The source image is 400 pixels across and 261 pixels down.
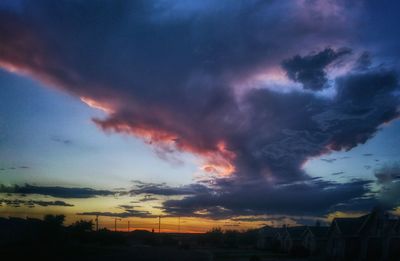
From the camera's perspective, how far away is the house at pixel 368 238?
5378 centimetres

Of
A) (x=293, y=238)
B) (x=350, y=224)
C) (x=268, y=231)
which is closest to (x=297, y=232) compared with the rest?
(x=293, y=238)

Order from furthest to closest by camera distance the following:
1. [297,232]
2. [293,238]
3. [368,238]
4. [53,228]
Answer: [297,232] → [293,238] → [53,228] → [368,238]

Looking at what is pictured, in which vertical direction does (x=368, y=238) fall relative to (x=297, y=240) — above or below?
above

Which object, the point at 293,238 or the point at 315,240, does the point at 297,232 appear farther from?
the point at 315,240

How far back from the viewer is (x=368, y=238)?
55.4 meters

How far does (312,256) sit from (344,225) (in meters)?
13.5

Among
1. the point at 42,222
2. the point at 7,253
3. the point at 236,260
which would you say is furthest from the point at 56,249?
the point at 236,260

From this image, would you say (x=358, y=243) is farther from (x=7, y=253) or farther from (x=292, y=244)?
(x=7, y=253)

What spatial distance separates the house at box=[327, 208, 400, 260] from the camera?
2117 inches

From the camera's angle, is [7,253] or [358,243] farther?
[358,243]

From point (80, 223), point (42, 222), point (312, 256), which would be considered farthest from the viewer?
point (80, 223)

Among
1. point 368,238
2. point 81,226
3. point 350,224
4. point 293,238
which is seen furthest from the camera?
point 81,226

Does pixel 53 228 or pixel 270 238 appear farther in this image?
pixel 270 238

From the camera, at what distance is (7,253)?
50781 mm
